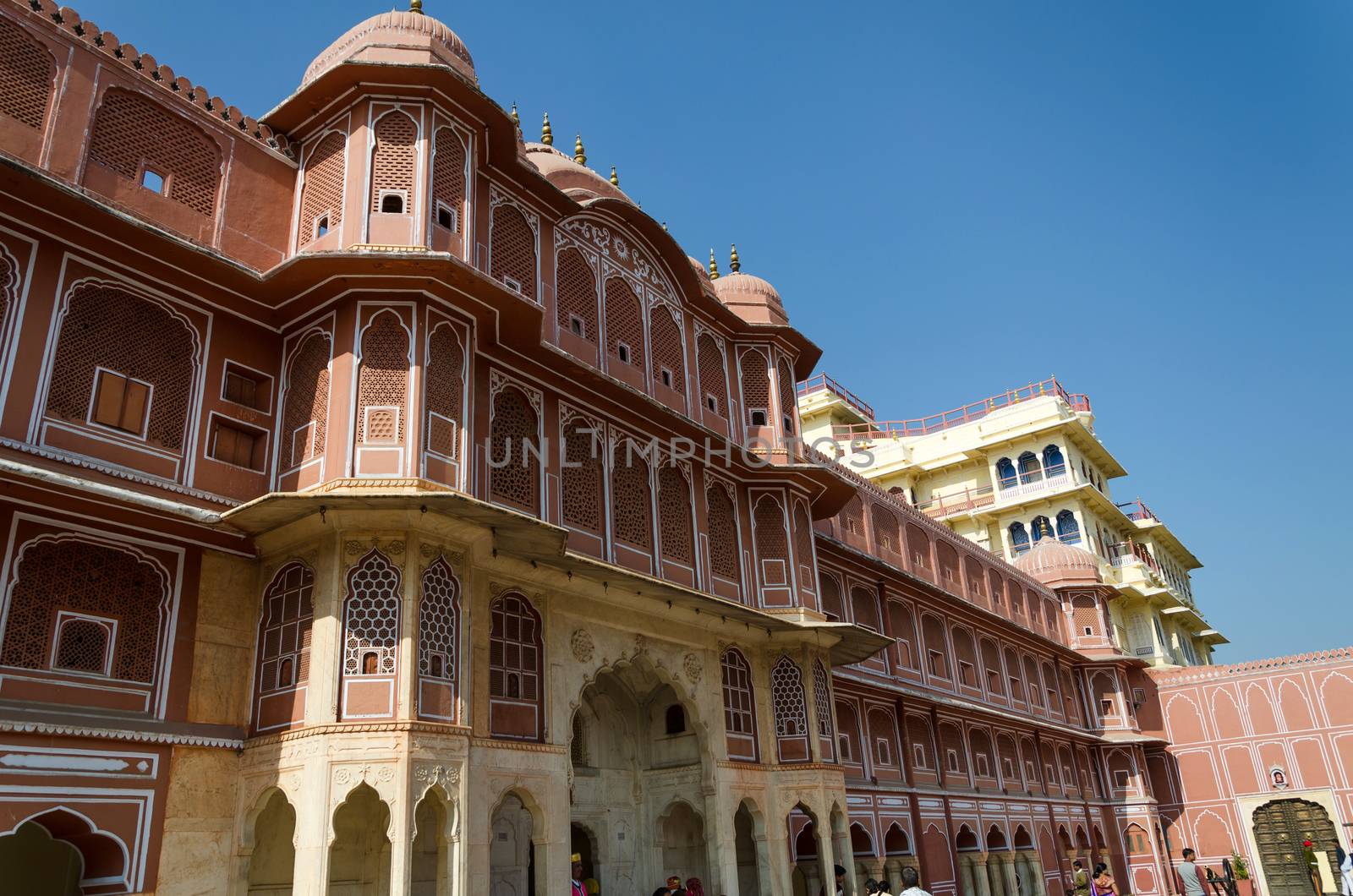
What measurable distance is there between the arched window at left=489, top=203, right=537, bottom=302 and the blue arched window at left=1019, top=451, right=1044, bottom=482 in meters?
31.3

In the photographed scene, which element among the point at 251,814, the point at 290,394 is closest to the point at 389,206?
the point at 290,394

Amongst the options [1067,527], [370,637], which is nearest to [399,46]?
[370,637]

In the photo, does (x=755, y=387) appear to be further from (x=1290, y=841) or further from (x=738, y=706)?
(x=1290, y=841)

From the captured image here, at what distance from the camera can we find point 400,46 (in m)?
14.4

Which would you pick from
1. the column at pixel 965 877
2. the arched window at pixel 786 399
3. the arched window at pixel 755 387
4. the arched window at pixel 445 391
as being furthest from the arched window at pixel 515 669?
the column at pixel 965 877

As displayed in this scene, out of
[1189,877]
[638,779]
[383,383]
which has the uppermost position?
[383,383]

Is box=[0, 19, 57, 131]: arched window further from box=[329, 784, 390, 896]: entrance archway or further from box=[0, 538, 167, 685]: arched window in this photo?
box=[329, 784, 390, 896]: entrance archway

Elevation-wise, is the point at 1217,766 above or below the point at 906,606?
below

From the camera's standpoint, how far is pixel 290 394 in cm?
1330

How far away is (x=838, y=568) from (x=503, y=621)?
13.1 m

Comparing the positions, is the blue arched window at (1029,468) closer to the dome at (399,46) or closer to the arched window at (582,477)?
the arched window at (582,477)

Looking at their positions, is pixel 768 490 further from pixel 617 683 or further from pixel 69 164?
Answer: pixel 69 164

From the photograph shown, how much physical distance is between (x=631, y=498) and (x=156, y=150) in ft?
27.4

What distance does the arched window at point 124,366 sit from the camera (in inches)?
448
